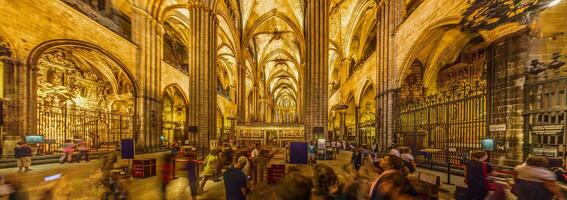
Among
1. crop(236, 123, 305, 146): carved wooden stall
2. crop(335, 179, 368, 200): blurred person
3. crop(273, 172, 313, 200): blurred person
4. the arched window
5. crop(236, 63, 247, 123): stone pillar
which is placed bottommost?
crop(236, 123, 305, 146): carved wooden stall

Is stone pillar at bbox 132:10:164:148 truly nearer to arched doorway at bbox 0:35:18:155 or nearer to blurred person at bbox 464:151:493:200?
arched doorway at bbox 0:35:18:155

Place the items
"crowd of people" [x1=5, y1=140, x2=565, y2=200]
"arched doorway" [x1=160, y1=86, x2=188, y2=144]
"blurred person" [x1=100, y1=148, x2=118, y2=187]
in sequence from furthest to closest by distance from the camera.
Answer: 1. "arched doorway" [x1=160, y1=86, x2=188, y2=144]
2. "blurred person" [x1=100, y1=148, x2=118, y2=187]
3. "crowd of people" [x1=5, y1=140, x2=565, y2=200]

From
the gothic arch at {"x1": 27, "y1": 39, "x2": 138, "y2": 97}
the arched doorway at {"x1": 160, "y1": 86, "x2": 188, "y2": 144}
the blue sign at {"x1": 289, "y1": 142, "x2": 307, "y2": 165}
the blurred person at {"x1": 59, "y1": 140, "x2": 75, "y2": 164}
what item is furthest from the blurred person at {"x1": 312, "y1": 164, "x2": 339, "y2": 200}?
the arched doorway at {"x1": 160, "y1": 86, "x2": 188, "y2": 144}

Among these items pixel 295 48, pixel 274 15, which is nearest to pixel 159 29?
pixel 274 15

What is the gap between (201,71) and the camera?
19.1 m

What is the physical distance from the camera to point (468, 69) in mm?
14695

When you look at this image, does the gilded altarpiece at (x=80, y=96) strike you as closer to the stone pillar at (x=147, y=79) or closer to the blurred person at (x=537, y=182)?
the stone pillar at (x=147, y=79)

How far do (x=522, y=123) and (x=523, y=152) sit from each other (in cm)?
93

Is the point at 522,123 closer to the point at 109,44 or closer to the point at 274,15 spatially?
the point at 109,44

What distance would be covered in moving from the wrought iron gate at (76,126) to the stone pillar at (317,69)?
41.7 feet

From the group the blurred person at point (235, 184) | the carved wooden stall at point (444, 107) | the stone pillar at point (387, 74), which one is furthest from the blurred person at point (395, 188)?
the stone pillar at point (387, 74)

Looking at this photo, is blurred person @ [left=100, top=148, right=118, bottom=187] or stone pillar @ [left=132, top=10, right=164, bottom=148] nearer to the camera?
blurred person @ [left=100, top=148, right=118, bottom=187]

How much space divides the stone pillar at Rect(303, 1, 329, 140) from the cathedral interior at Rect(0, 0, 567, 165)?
7cm

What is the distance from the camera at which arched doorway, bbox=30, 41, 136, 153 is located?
16.1 metres
